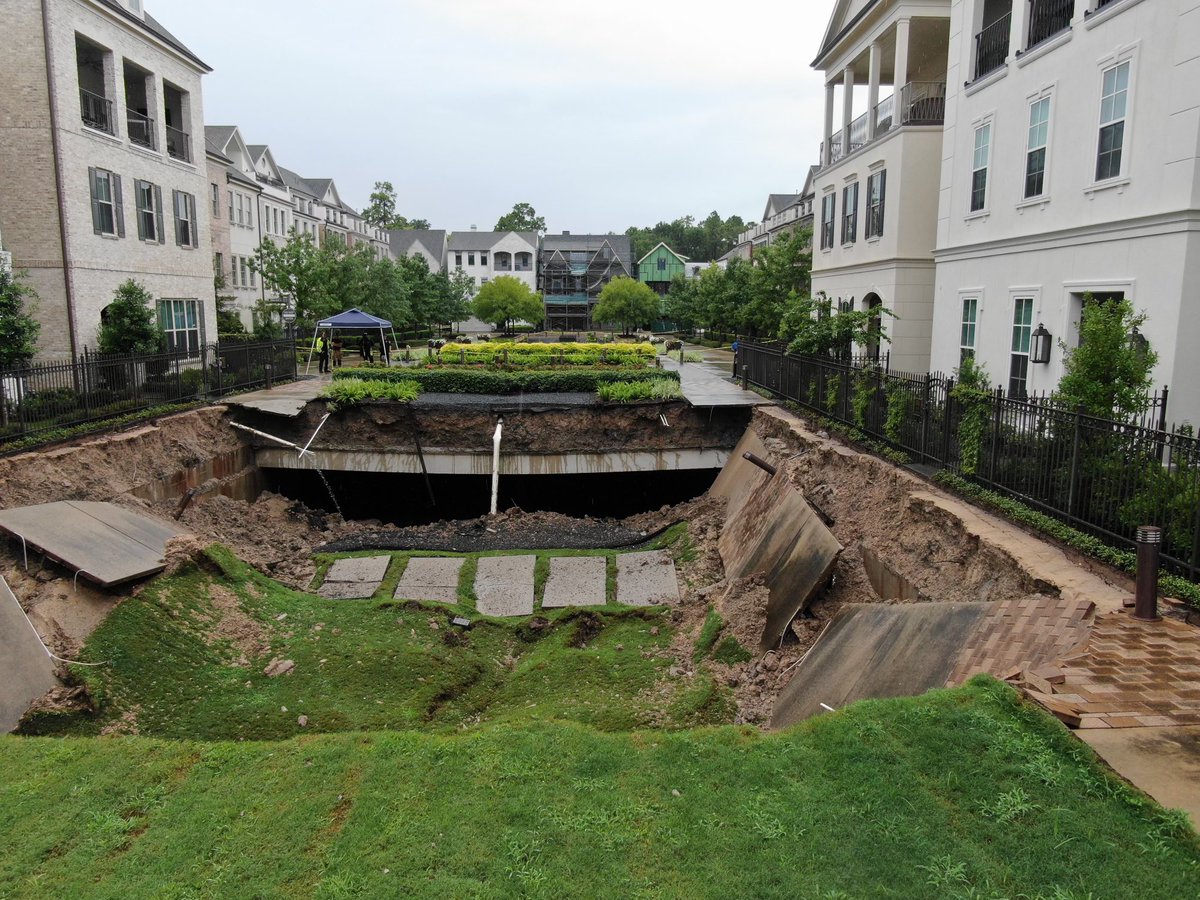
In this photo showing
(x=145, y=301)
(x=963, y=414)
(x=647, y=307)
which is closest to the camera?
(x=963, y=414)

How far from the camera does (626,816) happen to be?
16.7 feet

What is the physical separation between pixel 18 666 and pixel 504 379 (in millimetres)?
16082

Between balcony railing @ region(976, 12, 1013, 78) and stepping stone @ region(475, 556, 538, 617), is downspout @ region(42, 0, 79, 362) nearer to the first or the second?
stepping stone @ region(475, 556, 538, 617)

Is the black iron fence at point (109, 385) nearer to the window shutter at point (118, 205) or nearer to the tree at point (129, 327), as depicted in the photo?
the tree at point (129, 327)

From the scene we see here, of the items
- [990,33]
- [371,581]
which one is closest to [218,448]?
[371,581]

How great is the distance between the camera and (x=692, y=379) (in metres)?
28.2

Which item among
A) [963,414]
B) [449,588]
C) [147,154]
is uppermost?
[147,154]

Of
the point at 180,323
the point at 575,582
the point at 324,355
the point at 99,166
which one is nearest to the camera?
the point at 575,582

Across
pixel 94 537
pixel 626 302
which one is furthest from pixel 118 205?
pixel 626 302

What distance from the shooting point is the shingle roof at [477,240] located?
9044 cm

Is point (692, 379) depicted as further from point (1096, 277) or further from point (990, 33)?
point (1096, 277)

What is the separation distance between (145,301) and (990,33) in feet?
68.9

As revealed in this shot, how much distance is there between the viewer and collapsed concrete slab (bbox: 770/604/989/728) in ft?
21.7

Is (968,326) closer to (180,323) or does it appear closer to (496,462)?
(496,462)
